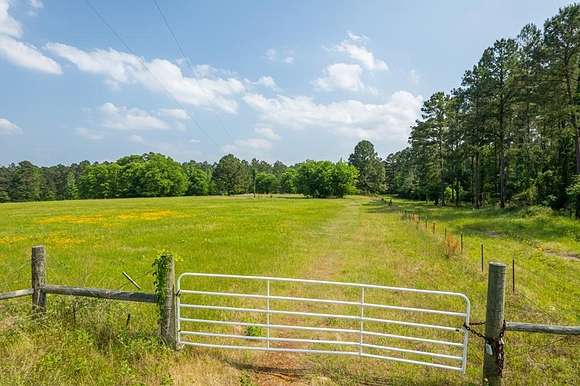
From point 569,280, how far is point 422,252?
569cm

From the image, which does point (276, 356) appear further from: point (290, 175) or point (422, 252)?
point (290, 175)

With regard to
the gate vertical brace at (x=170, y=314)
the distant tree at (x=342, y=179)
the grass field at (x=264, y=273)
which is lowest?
the grass field at (x=264, y=273)

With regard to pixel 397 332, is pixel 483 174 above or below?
above

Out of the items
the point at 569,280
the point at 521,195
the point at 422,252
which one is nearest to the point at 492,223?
the point at 521,195

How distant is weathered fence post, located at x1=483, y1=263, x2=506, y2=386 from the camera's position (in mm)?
5008

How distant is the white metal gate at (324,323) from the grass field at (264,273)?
1.31 feet

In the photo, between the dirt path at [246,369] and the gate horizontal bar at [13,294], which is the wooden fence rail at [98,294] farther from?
the dirt path at [246,369]

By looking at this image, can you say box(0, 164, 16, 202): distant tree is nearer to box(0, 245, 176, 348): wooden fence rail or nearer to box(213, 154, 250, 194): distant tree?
box(213, 154, 250, 194): distant tree

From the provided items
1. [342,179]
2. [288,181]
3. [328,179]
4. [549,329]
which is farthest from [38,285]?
[288,181]

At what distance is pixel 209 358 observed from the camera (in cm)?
617

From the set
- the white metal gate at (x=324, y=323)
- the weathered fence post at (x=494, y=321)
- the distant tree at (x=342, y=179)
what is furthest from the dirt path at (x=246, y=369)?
the distant tree at (x=342, y=179)

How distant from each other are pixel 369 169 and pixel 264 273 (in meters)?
105

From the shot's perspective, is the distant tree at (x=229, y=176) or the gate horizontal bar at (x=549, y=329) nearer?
the gate horizontal bar at (x=549, y=329)

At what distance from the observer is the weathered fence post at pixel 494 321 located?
16.4ft
